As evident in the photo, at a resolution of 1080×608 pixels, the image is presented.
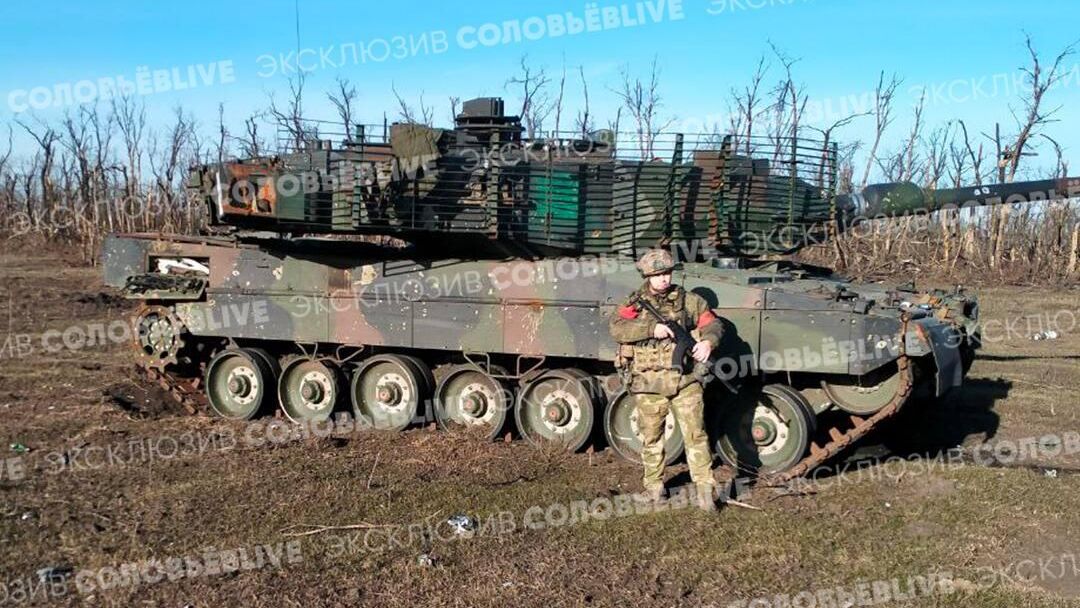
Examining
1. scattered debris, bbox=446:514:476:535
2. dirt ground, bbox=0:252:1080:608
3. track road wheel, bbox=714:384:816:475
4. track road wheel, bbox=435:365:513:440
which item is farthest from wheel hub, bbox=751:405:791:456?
scattered debris, bbox=446:514:476:535

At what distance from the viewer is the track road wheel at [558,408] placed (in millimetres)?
9180

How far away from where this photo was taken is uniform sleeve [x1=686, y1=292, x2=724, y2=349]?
732 centimetres

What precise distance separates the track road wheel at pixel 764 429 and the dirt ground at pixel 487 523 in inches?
17.8

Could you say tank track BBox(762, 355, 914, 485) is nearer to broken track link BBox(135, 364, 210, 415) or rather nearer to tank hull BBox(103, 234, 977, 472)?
tank hull BBox(103, 234, 977, 472)

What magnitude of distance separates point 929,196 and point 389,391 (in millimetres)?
5997

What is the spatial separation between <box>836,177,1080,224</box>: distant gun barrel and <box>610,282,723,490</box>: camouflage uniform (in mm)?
3384

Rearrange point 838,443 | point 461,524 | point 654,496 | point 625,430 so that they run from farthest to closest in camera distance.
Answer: point 625,430, point 838,443, point 654,496, point 461,524

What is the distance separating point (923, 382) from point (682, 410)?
8.79 feet

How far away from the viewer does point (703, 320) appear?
294 inches

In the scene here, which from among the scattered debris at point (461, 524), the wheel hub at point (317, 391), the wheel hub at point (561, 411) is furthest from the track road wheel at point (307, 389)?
the scattered debris at point (461, 524)

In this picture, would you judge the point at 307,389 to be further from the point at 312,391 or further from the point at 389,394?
the point at 389,394

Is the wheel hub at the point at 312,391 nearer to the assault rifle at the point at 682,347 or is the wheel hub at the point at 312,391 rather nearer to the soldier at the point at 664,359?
the soldier at the point at 664,359

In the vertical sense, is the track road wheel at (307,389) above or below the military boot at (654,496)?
above

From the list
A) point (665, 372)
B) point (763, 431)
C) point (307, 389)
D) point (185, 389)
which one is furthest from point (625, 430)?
point (185, 389)
